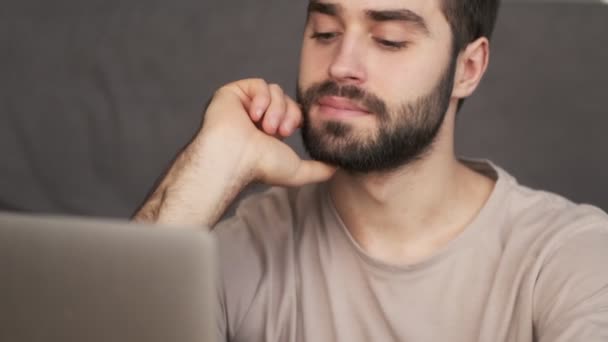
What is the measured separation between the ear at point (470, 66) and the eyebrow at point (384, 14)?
170 millimetres

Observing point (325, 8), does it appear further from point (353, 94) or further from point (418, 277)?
point (418, 277)

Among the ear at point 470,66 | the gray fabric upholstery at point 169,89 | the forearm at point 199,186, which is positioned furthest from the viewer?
the gray fabric upholstery at point 169,89

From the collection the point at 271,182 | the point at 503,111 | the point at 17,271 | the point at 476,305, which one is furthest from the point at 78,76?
the point at 17,271

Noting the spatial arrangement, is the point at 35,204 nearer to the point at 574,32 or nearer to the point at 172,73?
the point at 172,73

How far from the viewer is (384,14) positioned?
53.0 inches

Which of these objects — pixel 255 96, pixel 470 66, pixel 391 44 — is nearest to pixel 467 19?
pixel 470 66

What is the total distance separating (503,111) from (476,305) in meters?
0.93

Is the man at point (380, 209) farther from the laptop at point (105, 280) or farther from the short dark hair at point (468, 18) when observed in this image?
the laptop at point (105, 280)

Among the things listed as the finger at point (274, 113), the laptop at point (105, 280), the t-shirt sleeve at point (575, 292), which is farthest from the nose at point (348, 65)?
the laptop at point (105, 280)

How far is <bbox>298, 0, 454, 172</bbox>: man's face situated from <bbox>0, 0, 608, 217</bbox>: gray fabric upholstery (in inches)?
31.5

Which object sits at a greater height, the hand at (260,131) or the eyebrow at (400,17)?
the eyebrow at (400,17)

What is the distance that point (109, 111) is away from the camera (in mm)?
2207

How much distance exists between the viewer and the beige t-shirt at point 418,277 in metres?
1.31

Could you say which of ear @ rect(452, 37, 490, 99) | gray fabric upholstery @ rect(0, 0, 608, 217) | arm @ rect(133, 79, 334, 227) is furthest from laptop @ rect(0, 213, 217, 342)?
gray fabric upholstery @ rect(0, 0, 608, 217)
